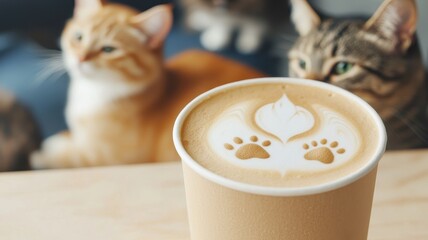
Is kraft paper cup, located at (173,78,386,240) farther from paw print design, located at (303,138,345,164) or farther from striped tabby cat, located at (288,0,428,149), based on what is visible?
striped tabby cat, located at (288,0,428,149)

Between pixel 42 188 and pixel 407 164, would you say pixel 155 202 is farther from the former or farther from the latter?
pixel 407 164

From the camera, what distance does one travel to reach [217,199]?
23.5 inches

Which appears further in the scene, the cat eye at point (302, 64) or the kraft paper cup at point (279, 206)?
the cat eye at point (302, 64)

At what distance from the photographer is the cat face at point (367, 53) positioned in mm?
1109

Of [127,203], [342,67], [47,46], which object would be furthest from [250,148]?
[47,46]

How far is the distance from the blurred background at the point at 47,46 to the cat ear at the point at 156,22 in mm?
11

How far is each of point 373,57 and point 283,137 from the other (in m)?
0.53

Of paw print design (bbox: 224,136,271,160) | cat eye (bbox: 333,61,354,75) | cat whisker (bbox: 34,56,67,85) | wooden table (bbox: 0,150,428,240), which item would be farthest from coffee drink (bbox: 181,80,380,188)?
cat whisker (bbox: 34,56,67,85)

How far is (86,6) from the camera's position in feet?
3.74

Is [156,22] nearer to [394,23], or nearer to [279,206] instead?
[394,23]

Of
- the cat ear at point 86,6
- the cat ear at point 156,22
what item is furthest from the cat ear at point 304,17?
the cat ear at point 86,6

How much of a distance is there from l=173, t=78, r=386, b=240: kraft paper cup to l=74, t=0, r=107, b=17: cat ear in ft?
1.85

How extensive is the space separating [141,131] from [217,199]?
0.59m

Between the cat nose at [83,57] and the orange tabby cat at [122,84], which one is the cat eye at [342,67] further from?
the cat nose at [83,57]
